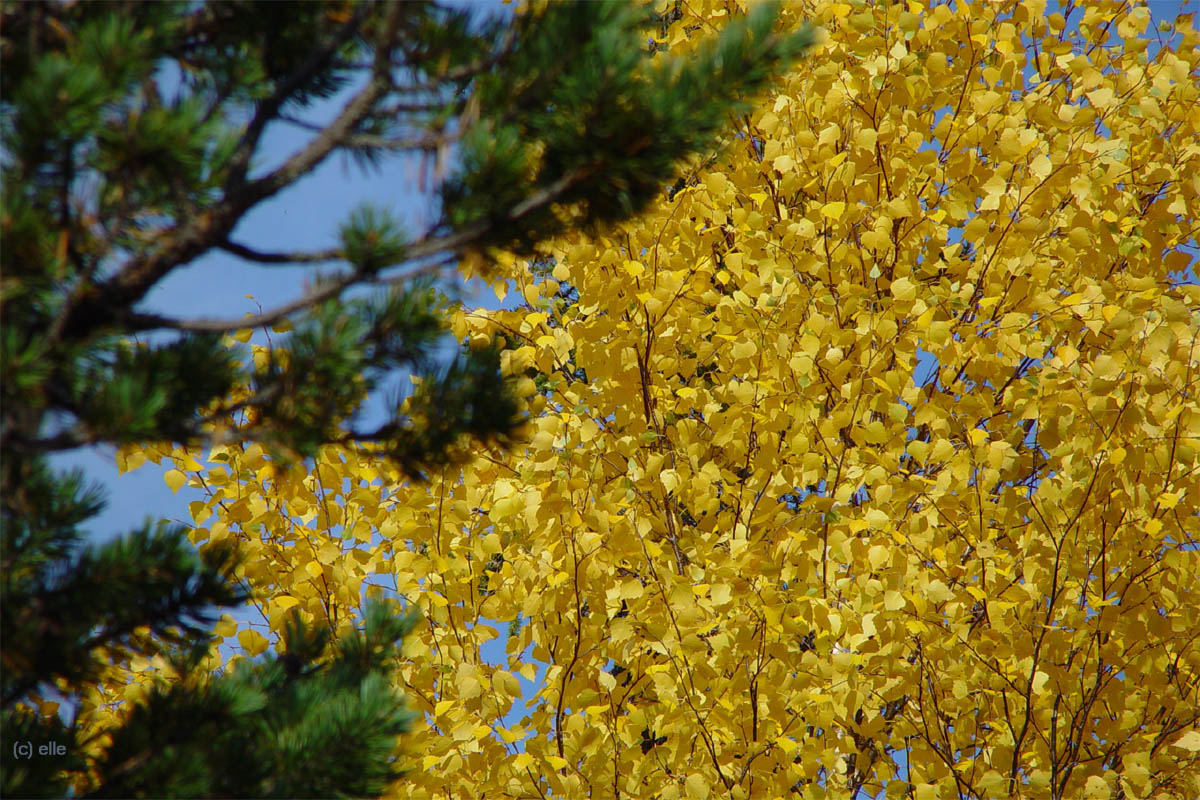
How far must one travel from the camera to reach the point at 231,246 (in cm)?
182

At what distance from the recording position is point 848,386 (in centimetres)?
293

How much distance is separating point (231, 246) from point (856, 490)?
1.95 m

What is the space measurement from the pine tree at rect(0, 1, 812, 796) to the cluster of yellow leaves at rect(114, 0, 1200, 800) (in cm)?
75

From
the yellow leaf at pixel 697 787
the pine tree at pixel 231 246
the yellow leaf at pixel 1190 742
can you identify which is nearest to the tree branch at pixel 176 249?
the pine tree at pixel 231 246

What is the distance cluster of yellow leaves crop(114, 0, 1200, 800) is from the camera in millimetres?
2801

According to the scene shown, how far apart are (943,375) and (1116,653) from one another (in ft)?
3.30

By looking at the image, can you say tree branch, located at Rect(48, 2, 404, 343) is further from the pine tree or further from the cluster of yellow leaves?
the cluster of yellow leaves

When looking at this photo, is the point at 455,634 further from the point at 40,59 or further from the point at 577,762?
the point at 40,59

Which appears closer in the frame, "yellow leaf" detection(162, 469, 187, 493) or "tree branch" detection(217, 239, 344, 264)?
"tree branch" detection(217, 239, 344, 264)

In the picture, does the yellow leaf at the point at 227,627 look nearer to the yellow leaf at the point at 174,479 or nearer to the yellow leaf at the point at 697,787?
the yellow leaf at the point at 174,479

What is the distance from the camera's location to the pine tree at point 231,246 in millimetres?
1673

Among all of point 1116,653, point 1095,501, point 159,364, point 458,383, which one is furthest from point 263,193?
point 1116,653

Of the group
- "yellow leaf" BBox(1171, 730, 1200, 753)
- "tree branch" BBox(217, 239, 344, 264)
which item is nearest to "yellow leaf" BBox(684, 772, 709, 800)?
"yellow leaf" BBox(1171, 730, 1200, 753)

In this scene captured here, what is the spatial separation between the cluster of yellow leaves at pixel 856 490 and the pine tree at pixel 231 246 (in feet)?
2.47
